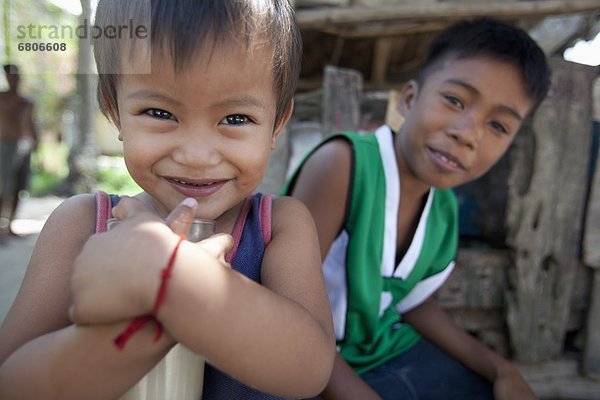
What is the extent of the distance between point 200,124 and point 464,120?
1020mm

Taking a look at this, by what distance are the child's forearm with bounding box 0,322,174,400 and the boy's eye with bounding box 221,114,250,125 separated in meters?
0.44

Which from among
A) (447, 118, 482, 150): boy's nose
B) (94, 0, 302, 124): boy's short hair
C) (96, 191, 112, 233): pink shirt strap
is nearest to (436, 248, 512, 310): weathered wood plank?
(447, 118, 482, 150): boy's nose

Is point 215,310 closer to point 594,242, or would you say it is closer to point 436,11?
point 594,242

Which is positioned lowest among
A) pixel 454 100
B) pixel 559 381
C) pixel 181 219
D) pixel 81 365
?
pixel 559 381

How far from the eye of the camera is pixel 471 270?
2.11 meters

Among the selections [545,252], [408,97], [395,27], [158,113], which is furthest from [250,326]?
[395,27]

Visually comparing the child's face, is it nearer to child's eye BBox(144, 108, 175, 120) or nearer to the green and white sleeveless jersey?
child's eye BBox(144, 108, 175, 120)

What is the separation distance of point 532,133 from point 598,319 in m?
0.93

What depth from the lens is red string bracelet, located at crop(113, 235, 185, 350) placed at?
2.18 ft

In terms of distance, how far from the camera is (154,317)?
0.70 meters

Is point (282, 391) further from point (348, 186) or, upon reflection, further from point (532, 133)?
point (532, 133)

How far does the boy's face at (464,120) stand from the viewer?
5.19ft

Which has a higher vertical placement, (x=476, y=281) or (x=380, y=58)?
(x=380, y=58)

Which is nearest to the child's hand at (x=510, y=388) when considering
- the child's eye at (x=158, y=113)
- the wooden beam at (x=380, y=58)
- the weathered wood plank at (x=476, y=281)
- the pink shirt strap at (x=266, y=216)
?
the weathered wood plank at (x=476, y=281)
